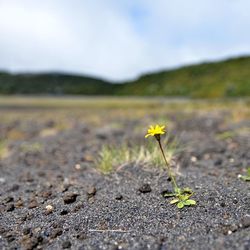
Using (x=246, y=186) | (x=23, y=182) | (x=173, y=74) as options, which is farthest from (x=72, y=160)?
(x=173, y=74)

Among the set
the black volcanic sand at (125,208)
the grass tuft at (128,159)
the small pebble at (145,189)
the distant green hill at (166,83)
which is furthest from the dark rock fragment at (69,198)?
the distant green hill at (166,83)

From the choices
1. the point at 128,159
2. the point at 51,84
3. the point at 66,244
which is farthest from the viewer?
the point at 51,84

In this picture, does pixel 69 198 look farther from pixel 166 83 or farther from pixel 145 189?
pixel 166 83

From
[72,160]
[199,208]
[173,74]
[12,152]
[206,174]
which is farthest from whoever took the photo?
[173,74]

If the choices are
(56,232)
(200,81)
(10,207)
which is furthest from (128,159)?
(200,81)

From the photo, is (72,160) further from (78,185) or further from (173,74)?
(173,74)
